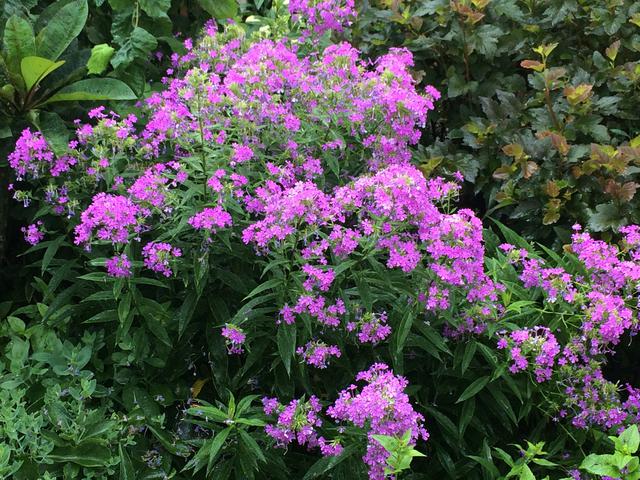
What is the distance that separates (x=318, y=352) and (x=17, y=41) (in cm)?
179

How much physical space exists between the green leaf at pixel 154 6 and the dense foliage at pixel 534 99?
1022 millimetres

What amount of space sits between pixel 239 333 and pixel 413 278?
1.82ft

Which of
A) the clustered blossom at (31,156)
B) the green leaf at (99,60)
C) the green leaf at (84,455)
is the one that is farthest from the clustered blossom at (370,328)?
the green leaf at (99,60)

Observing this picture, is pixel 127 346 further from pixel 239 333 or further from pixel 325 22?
pixel 325 22

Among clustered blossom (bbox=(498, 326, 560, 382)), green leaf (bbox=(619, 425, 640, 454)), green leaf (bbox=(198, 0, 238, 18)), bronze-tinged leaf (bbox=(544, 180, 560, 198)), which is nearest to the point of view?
green leaf (bbox=(619, 425, 640, 454))

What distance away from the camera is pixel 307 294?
2.29 meters

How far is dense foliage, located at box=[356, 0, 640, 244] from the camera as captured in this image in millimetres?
3236

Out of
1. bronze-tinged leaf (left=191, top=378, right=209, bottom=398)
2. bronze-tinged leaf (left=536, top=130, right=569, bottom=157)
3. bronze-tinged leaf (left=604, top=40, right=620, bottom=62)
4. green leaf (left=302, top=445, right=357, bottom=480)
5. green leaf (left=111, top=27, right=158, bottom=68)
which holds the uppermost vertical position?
bronze-tinged leaf (left=604, top=40, right=620, bottom=62)

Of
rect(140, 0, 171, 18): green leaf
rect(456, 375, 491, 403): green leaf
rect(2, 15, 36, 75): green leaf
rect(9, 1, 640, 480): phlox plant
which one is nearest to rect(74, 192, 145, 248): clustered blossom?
rect(9, 1, 640, 480): phlox plant

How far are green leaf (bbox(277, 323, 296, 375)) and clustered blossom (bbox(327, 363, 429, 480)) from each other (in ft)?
0.72

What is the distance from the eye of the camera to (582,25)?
12.4 feet

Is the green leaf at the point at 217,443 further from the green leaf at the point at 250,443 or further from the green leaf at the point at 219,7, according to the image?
the green leaf at the point at 219,7

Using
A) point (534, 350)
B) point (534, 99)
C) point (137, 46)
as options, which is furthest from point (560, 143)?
point (137, 46)

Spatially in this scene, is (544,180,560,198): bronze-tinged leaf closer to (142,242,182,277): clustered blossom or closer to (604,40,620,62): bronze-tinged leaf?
(604,40,620,62): bronze-tinged leaf
